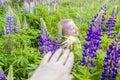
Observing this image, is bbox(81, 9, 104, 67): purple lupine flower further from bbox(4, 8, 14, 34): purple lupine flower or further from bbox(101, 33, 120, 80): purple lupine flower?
bbox(4, 8, 14, 34): purple lupine flower

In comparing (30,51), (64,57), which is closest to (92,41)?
(64,57)

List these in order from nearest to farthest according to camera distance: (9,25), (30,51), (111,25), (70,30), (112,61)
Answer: (112,61)
(111,25)
(30,51)
(9,25)
(70,30)

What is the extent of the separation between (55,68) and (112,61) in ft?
3.68

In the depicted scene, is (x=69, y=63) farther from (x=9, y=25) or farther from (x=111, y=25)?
(x=9, y=25)

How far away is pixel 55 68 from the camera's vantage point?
1.18 m

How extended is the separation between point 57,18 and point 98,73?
3559 mm

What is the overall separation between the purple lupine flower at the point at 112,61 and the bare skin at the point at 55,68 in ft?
3.12

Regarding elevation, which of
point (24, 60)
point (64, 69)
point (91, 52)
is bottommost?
point (24, 60)

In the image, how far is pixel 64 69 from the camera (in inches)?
47.2

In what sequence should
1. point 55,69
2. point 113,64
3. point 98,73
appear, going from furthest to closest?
point 98,73
point 113,64
point 55,69

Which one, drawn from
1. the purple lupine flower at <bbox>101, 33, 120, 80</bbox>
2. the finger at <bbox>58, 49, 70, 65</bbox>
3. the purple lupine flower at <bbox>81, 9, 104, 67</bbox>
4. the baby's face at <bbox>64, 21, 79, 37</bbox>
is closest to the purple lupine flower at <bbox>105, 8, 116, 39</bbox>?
the baby's face at <bbox>64, 21, 79, 37</bbox>

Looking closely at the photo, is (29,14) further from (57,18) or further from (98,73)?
(98,73)

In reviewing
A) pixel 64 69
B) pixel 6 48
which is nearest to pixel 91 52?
pixel 64 69

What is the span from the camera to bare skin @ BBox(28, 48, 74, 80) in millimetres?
1148
